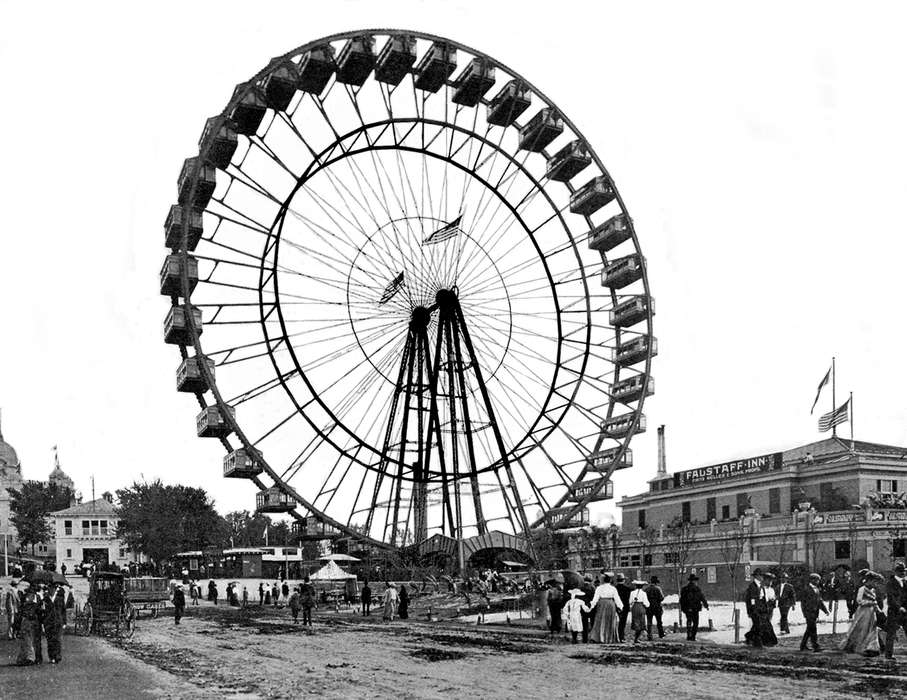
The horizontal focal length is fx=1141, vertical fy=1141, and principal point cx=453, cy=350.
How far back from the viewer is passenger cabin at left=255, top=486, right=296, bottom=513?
37812mm

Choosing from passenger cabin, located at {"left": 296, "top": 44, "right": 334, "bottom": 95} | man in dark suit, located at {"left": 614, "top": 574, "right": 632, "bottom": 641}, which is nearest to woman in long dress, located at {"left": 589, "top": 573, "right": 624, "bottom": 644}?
man in dark suit, located at {"left": 614, "top": 574, "right": 632, "bottom": 641}

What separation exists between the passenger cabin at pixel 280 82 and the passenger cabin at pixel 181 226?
14.5ft

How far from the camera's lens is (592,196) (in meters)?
43.8

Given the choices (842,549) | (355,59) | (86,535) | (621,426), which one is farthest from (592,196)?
(86,535)

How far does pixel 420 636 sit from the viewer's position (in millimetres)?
26547

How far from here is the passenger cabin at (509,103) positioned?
4209 cm

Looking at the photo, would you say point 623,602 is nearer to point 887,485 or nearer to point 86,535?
point 887,485

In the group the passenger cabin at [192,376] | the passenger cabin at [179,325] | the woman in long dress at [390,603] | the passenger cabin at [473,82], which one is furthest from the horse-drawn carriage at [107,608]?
the passenger cabin at [473,82]

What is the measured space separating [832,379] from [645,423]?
669 inches

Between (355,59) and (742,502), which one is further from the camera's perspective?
(742,502)

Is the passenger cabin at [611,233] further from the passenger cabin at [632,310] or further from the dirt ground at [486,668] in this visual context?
the dirt ground at [486,668]

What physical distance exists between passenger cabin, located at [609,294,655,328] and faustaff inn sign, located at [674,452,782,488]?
66.4 feet

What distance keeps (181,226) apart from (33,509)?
312 feet

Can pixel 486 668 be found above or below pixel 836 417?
below
